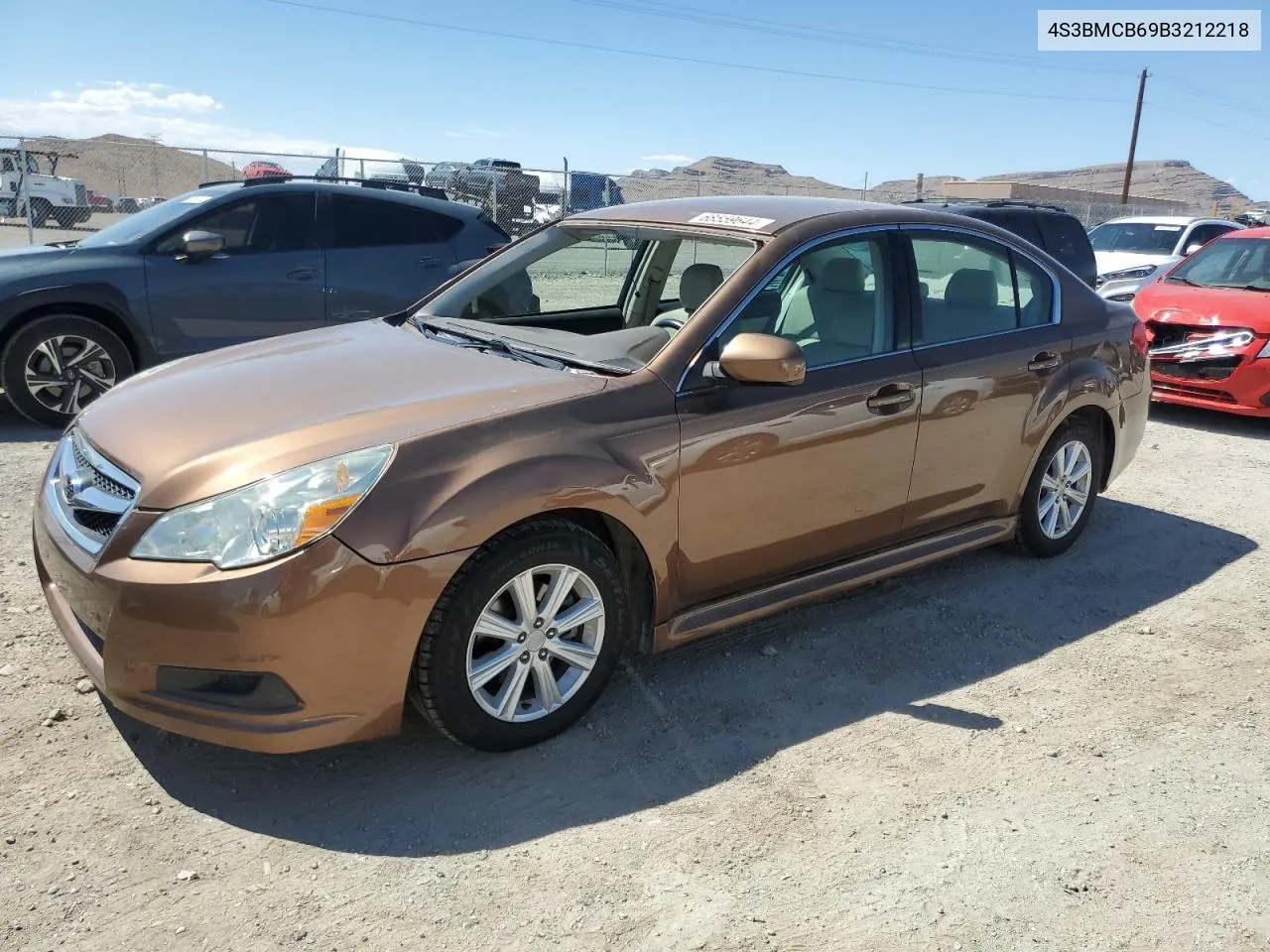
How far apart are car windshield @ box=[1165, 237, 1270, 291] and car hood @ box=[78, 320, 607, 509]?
7.80 meters

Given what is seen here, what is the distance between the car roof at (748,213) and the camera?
13.0 feet

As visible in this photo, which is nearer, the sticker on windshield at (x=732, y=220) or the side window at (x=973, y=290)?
the sticker on windshield at (x=732, y=220)

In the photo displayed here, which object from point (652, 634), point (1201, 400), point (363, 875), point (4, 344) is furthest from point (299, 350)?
point (1201, 400)

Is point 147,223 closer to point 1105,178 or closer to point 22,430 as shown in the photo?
point 22,430

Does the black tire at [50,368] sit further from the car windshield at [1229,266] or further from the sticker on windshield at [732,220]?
the car windshield at [1229,266]

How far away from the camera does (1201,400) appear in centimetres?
827

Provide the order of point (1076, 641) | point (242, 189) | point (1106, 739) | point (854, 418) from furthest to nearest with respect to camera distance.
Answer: point (242, 189), point (1076, 641), point (854, 418), point (1106, 739)

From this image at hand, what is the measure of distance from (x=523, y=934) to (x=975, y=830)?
1338mm

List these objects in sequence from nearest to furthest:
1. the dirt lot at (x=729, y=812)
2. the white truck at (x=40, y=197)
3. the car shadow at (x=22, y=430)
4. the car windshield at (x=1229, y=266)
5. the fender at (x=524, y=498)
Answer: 1. the dirt lot at (x=729, y=812)
2. the fender at (x=524, y=498)
3. the car shadow at (x=22, y=430)
4. the car windshield at (x=1229, y=266)
5. the white truck at (x=40, y=197)

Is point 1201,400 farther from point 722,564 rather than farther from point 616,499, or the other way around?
point 616,499

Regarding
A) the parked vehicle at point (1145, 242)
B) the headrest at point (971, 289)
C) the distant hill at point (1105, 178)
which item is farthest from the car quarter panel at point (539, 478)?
the distant hill at point (1105, 178)

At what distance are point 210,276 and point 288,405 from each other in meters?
4.84

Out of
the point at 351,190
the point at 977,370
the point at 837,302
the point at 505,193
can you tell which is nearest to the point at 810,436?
the point at 837,302

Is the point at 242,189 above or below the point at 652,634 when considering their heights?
above
